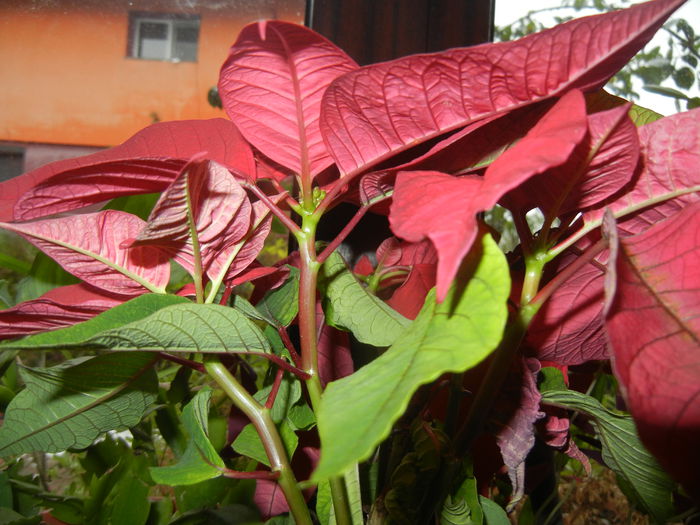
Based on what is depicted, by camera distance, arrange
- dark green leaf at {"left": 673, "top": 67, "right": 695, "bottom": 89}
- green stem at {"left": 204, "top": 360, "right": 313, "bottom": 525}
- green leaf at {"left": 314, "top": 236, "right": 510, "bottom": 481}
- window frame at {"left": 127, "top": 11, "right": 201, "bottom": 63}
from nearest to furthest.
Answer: green leaf at {"left": 314, "top": 236, "right": 510, "bottom": 481}, green stem at {"left": 204, "top": 360, "right": 313, "bottom": 525}, dark green leaf at {"left": 673, "top": 67, "right": 695, "bottom": 89}, window frame at {"left": 127, "top": 11, "right": 201, "bottom": 63}

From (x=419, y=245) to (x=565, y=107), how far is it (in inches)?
5.9

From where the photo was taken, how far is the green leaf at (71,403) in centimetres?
23

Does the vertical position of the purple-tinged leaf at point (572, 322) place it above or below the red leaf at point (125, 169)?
below

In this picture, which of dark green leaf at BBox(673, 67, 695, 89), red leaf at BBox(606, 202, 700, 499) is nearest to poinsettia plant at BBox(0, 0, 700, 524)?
red leaf at BBox(606, 202, 700, 499)

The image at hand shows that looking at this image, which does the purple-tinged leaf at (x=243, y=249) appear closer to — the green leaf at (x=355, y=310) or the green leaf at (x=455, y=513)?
the green leaf at (x=355, y=310)

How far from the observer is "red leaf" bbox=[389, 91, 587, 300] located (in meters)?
0.11

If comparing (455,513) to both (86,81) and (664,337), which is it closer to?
(664,337)

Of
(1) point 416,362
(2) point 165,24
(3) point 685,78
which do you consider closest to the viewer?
(1) point 416,362

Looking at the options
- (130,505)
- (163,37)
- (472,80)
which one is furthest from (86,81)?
(472,80)

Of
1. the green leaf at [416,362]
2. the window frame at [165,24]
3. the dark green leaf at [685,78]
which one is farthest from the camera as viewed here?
the window frame at [165,24]

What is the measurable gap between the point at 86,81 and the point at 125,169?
98cm

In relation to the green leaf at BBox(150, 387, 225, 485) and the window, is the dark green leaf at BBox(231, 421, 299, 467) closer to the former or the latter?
the green leaf at BBox(150, 387, 225, 485)

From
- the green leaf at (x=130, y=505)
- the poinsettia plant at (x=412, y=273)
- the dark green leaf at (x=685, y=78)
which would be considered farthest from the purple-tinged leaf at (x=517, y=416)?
the dark green leaf at (x=685, y=78)

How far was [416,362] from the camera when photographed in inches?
4.9
